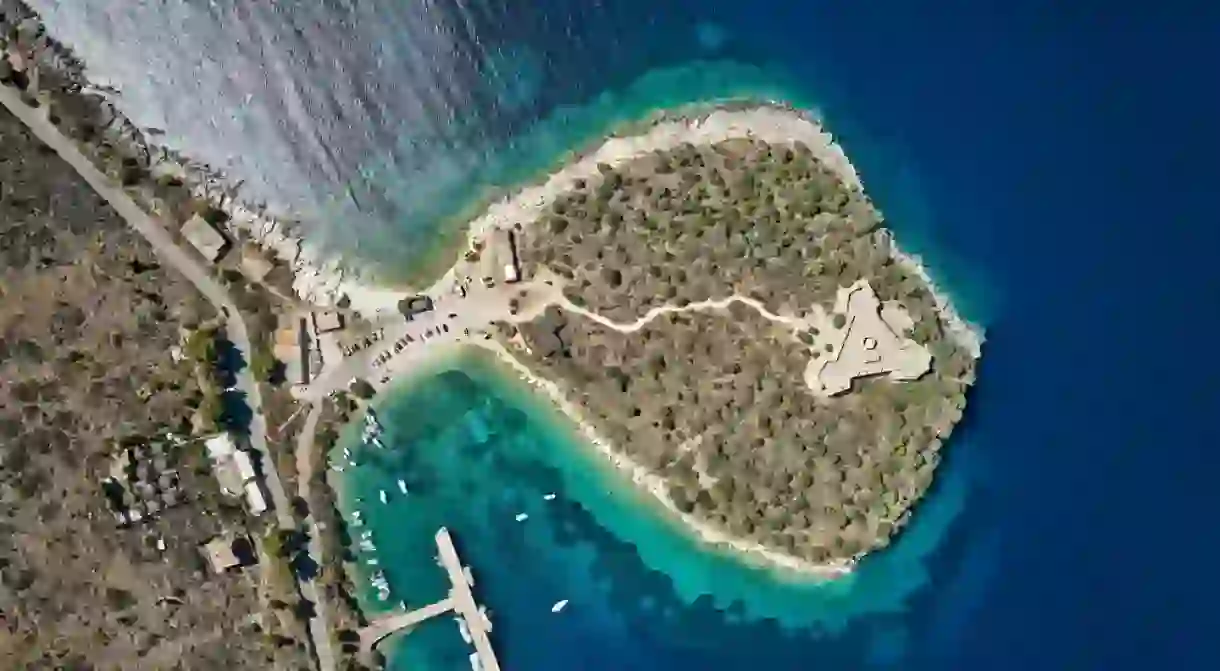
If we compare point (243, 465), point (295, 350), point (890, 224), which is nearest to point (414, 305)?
point (295, 350)

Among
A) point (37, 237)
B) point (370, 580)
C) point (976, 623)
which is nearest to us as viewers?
point (37, 237)

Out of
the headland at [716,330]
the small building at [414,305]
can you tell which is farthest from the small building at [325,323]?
the small building at [414,305]

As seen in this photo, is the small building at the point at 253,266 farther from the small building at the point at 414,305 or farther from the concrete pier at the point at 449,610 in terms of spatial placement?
the concrete pier at the point at 449,610

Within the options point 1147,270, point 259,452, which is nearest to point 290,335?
point 259,452

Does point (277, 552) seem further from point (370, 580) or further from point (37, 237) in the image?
point (37, 237)

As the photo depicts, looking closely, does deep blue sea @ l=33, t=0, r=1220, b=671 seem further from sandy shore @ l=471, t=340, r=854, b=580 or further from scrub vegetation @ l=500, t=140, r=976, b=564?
scrub vegetation @ l=500, t=140, r=976, b=564
